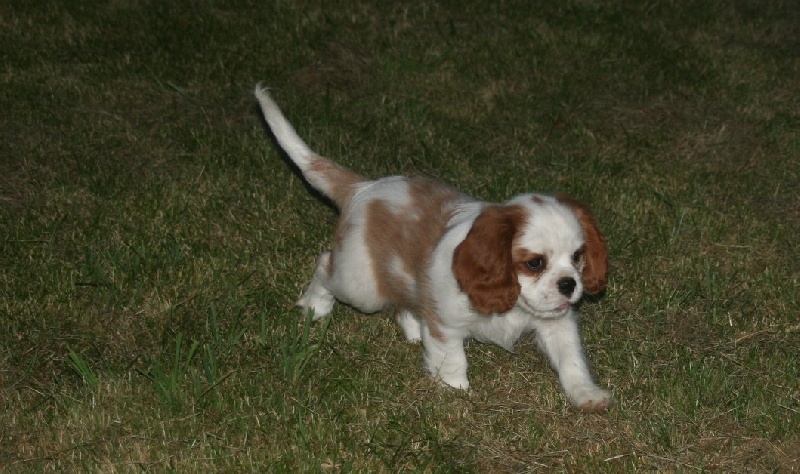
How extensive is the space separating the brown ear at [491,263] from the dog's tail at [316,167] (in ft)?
3.28

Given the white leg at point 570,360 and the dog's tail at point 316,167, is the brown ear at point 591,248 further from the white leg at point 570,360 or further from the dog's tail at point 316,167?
the dog's tail at point 316,167

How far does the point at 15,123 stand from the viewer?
736 centimetres

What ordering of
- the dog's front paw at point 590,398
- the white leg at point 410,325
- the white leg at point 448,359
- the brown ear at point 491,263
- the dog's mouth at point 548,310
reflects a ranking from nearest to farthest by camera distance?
the brown ear at point 491,263, the dog's mouth at point 548,310, the dog's front paw at point 590,398, the white leg at point 448,359, the white leg at point 410,325

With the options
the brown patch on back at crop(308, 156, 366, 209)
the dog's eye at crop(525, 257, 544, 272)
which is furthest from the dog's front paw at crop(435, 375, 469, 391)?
the brown patch on back at crop(308, 156, 366, 209)

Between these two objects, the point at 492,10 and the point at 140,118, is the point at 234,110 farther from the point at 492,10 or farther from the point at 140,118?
the point at 492,10

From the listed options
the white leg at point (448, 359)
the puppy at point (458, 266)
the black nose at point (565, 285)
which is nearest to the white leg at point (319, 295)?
the puppy at point (458, 266)

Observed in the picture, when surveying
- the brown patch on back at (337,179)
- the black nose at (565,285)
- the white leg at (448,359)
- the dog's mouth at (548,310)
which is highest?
the black nose at (565,285)

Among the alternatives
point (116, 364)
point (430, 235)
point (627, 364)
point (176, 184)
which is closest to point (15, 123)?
point (176, 184)

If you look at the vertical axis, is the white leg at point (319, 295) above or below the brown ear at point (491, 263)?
below

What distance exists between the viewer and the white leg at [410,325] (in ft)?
17.5

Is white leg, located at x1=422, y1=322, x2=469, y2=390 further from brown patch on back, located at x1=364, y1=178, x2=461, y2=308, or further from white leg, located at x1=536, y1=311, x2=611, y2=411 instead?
white leg, located at x1=536, y1=311, x2=611, y2=411

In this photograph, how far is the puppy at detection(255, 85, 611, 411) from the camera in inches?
179

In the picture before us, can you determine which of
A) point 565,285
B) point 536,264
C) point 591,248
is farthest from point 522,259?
point 591,248

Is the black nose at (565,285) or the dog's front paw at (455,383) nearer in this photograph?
the black nose at (565,285)
